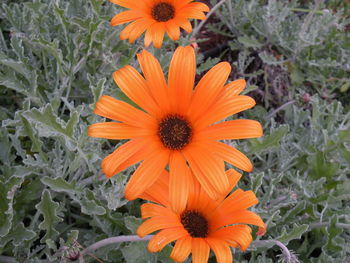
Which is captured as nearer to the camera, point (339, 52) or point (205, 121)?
point (205, 121)

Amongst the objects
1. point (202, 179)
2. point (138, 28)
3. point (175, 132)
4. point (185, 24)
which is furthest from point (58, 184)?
point (185, 24)

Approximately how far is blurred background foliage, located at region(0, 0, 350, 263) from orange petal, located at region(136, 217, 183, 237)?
32 cm

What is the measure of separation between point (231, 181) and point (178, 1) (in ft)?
4.45

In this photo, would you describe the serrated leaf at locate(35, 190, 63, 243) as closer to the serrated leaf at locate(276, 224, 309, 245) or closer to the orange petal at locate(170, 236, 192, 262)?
the orange petal at locate(170, 236, 192, 262)

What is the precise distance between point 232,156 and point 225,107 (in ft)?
0.76

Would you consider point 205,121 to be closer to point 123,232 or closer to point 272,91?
point 123,232

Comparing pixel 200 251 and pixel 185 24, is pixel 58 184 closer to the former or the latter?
pixel 200 251

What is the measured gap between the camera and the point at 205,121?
6.47 feet

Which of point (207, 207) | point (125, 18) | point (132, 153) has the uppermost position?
point (125, 18)

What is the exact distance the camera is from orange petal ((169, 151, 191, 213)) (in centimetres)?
174

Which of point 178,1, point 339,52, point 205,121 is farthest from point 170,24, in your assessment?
point 339,52

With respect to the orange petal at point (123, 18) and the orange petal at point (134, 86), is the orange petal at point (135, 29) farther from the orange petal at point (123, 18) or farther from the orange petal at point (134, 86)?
the orange petal at point (134, 86)

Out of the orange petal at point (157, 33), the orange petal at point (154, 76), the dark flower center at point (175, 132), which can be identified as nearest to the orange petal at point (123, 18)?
the orange petal at point (157, 33)

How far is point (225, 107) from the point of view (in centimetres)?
189
